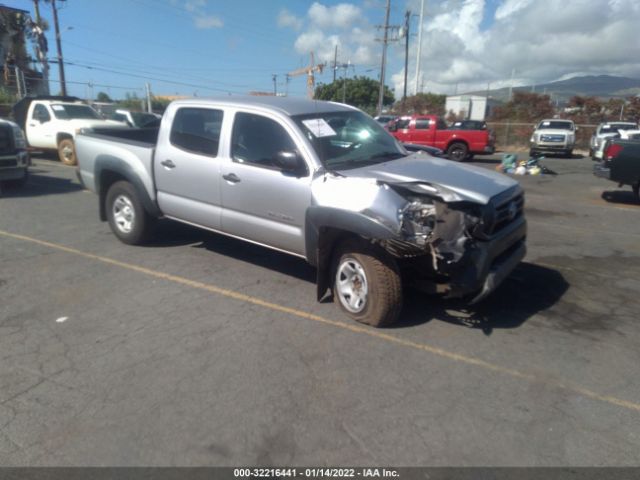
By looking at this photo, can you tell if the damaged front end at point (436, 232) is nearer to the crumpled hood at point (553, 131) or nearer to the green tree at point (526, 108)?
the crumpled hood at point (553, 131)

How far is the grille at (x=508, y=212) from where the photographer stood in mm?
4044

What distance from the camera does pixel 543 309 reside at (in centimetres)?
460

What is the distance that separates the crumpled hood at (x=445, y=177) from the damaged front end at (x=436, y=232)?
2.3 inches

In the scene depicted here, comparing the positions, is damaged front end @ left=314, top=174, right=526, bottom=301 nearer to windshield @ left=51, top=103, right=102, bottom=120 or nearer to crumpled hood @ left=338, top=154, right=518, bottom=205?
crumpled hood @ left=338, top=154, right=518, bottom=205

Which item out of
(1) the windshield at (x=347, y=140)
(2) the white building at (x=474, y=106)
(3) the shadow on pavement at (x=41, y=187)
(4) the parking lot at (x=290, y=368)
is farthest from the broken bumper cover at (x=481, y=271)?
(2) the white building at (x=474, y=106)

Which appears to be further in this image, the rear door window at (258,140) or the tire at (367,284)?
the rear door window at (258,140)

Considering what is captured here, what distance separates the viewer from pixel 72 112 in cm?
1436

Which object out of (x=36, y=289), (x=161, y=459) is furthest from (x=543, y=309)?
(x=36, y=289)

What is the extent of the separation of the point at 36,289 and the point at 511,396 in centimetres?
467

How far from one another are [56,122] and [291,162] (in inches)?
495

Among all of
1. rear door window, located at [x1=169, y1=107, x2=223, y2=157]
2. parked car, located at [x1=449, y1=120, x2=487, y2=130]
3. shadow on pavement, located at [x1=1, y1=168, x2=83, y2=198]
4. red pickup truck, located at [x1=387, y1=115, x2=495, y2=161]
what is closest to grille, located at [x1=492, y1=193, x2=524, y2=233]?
rear door window, located at [x1=169, y1=107, x2=223, y2=157]

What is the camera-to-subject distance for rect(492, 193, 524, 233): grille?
13.3 ft

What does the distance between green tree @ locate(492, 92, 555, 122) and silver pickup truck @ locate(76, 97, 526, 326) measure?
31.9m

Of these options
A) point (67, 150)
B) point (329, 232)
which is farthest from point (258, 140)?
point (67, 150)
